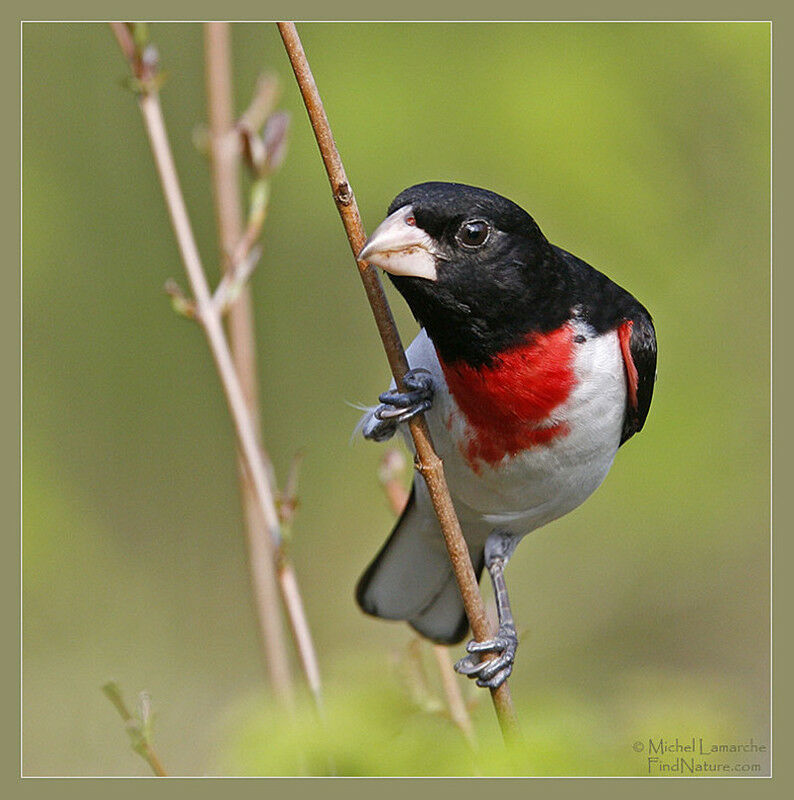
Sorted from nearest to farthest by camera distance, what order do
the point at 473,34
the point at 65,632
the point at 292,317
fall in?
the point at 65,632 → the point at 473,34 → the point at 292,317

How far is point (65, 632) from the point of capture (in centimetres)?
354

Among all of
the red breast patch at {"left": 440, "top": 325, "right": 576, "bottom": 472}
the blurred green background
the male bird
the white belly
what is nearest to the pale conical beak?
the male bird

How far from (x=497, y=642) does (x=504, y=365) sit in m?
0.70

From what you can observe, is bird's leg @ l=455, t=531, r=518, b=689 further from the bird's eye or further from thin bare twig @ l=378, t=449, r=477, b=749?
the bird's eye

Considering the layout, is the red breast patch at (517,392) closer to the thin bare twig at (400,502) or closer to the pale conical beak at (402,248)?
the thin bare twig at (400,502)

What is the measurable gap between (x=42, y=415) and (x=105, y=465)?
0.48 m

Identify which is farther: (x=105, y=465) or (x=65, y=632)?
(x=105, y=465)

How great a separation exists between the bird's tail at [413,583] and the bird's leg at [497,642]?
17 centimetres

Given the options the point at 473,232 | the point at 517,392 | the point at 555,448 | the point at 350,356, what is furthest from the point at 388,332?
the point at 350,356

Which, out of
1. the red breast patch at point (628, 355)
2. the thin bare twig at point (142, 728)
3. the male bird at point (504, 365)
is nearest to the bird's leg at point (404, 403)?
the male bird at point (504, 365)

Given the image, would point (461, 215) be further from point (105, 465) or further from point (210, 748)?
point (105, 465)

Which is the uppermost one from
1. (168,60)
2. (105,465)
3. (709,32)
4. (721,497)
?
(168,60)

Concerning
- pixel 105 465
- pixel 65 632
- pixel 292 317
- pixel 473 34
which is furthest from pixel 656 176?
pixel 65 632

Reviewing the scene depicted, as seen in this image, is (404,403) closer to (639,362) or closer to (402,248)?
(402,248)
